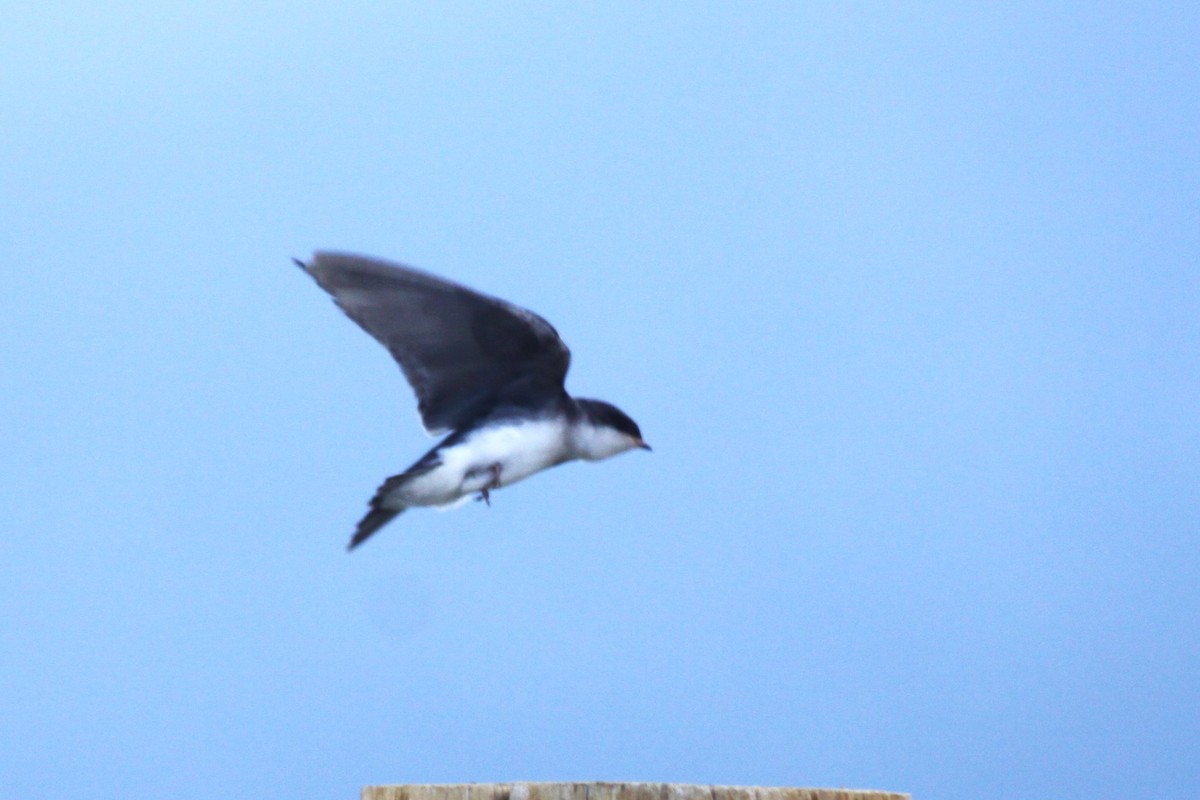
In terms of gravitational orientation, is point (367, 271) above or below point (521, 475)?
above

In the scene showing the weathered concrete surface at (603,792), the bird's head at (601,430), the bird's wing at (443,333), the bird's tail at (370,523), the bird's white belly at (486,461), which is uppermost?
the bird's wing at (443,333)

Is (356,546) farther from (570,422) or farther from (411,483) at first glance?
(570,422)

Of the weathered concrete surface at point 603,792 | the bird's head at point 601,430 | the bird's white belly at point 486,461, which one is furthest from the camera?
the bird's head at point 601,430

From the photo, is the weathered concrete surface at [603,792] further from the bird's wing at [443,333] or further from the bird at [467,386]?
the bird's wing at [443,333]

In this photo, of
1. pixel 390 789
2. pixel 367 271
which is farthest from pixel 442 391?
pixel 390 789

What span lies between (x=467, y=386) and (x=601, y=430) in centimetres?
24

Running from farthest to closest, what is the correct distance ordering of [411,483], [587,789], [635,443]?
[635,443]
[411,483]
[587,789]

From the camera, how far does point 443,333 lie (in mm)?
2479

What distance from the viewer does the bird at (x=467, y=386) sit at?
234 centimetres

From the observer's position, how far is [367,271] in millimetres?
2346

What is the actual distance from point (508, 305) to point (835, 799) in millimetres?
1178

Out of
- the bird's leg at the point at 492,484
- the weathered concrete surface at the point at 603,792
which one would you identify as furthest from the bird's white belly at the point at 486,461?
the weathered concrete surface at the point at 603,792

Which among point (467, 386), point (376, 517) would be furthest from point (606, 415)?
point (376, 517)

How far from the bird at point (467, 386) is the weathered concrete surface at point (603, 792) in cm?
95
